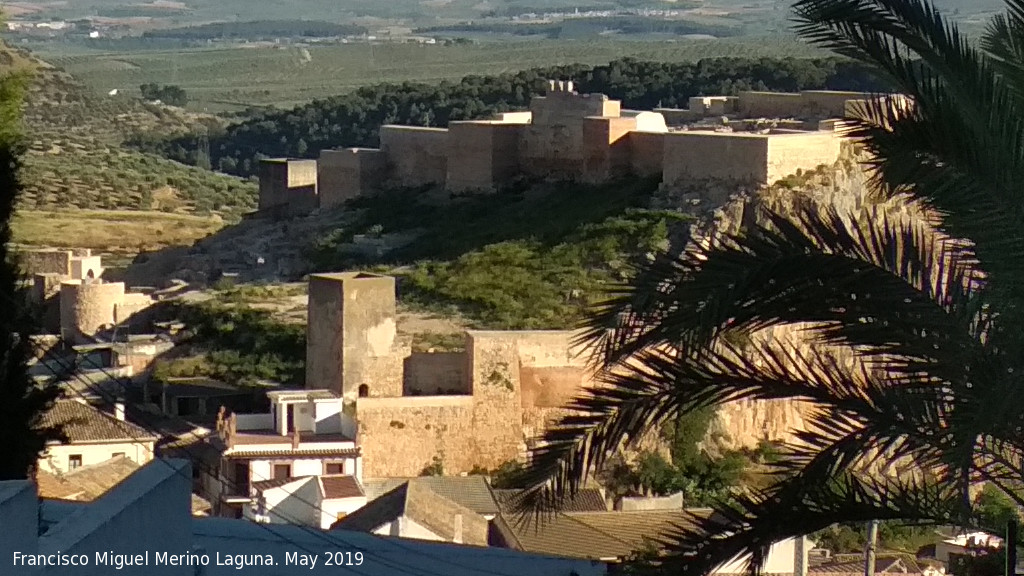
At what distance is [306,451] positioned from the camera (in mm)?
18281

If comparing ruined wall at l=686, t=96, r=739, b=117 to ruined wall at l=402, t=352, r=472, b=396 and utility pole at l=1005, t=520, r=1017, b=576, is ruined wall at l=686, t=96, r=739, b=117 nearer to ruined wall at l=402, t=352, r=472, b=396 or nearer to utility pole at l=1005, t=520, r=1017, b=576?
ruined wall at l=402, t=352, r=472, b=396

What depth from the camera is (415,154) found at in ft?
92.1

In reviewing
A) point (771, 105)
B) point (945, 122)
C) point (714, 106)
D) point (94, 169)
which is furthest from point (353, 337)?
point (94, 169)

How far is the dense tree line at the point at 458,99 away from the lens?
148ft

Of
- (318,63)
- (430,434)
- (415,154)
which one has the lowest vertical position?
(430,434)

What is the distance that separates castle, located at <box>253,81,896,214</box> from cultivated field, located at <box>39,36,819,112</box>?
148ft

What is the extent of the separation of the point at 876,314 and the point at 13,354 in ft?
17.0

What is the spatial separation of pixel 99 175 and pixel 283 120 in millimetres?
17036

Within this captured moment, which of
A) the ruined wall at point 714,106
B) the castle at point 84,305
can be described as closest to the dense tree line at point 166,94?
the ruined wall at point 714,106

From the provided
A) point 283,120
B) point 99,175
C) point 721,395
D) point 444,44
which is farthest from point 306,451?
point 444,44

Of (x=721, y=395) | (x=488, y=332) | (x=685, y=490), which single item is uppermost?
(x=721, y=395)

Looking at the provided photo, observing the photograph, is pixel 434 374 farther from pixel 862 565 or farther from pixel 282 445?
pixel 862 565

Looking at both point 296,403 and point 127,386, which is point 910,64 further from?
point 127,386

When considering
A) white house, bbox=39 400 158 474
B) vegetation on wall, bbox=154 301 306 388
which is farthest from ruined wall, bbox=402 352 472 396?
white house, bbox=39 400 158 474
